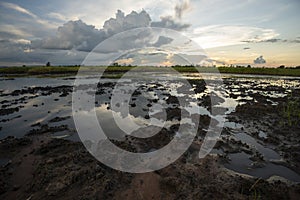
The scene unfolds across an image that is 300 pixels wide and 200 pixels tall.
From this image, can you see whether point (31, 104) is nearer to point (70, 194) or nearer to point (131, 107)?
point (131, 107)

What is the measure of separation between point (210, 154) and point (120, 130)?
14.3ft

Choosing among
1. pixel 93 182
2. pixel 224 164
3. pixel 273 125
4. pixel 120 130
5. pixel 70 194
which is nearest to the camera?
pixel 70 194

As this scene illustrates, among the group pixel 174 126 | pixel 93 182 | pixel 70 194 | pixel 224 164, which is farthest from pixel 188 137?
pixel 70 194

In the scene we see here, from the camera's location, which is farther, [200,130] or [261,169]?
[200,130]

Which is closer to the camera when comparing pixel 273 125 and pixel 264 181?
pixel 264 181

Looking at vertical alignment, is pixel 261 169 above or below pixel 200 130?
below

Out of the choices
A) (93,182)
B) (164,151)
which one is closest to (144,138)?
(164,151)

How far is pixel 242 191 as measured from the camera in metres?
4.41

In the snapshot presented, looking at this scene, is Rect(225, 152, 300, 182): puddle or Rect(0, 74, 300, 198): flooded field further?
Rect(0, 74, 300, 198): flooded field

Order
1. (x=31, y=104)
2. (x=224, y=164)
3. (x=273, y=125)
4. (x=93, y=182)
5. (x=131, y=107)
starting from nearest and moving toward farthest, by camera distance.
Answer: (x=93, y=182) → (x=224, y=164) → (x=273, y=125) → (x=131, y=107) → (x=31, y=104)

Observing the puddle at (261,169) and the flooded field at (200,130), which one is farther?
the flooded field at (200,130)

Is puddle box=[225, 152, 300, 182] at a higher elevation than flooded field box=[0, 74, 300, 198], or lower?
lower

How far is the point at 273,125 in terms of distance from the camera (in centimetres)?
957

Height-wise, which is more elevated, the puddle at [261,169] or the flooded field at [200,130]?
the flooded field at [200,130]
